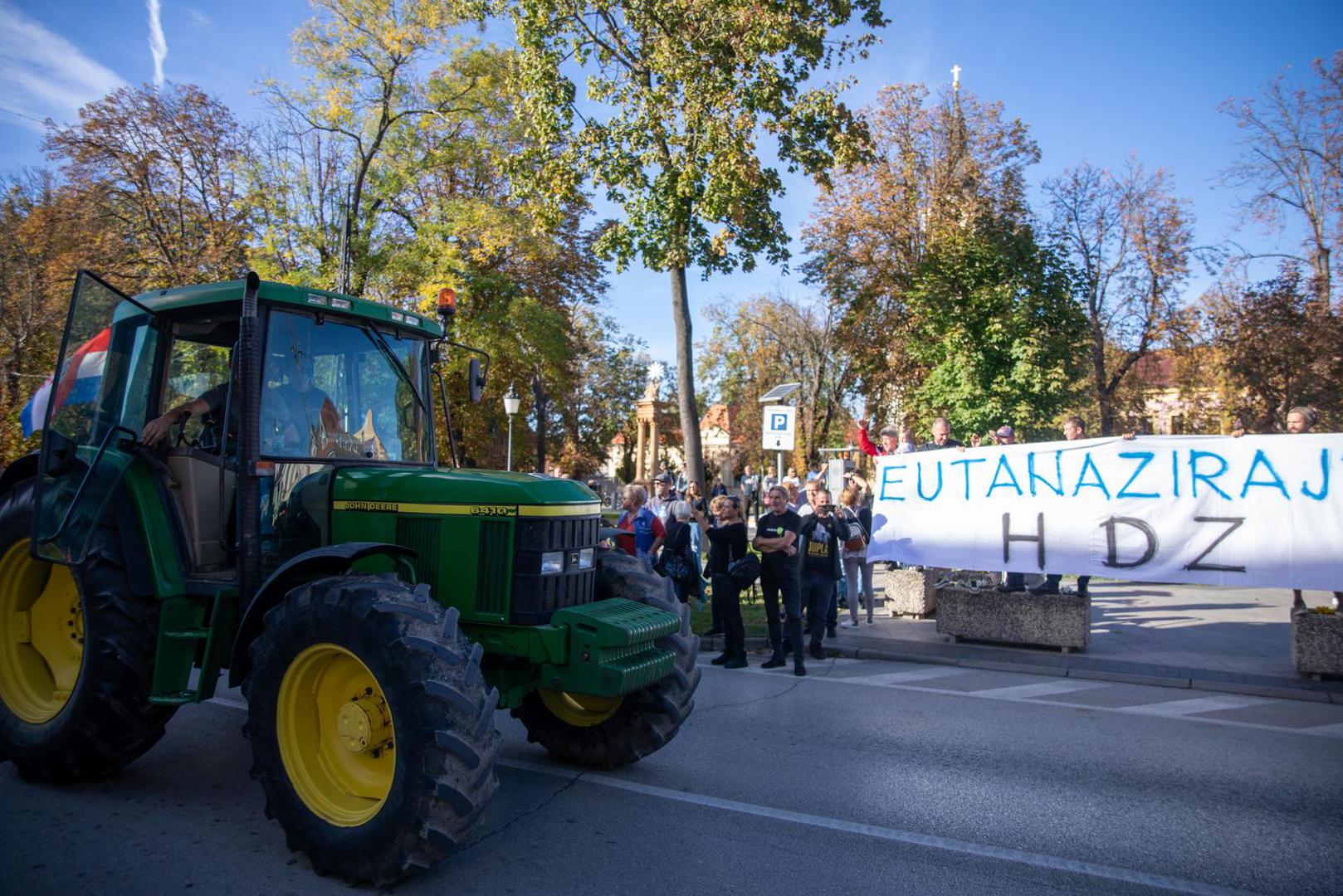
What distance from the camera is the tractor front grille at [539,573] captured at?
4590 millimetres

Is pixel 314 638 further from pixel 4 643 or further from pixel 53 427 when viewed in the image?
pixel 4 643

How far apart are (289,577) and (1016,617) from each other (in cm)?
800

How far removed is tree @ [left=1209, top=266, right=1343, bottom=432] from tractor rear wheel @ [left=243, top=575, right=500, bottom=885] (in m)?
25.1

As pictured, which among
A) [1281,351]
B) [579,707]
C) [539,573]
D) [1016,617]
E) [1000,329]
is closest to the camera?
[539,573]

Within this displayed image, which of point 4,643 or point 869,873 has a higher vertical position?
point 4,643

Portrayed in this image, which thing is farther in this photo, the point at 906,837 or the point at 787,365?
the point at 787,365

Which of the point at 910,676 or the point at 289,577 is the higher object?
the point at 289,577

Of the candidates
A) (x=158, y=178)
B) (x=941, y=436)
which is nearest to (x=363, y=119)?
(x=158, y=178)

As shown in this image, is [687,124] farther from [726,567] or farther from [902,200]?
[902,200]

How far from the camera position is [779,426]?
13828mm

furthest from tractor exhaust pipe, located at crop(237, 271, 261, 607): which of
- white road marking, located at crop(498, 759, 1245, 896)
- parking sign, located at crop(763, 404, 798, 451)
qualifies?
parking sign, located at crop(763, 404, 798, 451)

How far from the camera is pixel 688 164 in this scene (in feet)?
49.4

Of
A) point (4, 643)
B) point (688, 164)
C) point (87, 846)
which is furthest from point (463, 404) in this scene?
point (87, 846)

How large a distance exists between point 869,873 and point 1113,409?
3430 centimetres
